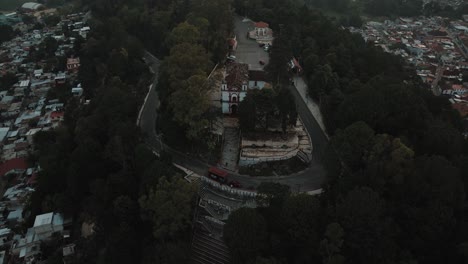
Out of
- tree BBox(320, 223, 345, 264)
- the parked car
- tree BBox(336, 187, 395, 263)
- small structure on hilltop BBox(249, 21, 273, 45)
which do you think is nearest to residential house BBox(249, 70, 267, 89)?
the parked car

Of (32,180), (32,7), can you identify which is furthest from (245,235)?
(32,7)

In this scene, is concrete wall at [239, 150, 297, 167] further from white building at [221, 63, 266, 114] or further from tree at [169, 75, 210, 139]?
white building at [221, 63, 266, 114]

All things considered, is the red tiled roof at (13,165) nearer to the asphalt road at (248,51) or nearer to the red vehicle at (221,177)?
the red vehicle at (221,177)

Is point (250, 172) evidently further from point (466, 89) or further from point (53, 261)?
point (466, 89)

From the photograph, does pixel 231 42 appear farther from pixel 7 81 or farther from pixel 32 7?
pixel 32 7

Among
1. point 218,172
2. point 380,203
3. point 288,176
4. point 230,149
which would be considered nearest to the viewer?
point 380,203

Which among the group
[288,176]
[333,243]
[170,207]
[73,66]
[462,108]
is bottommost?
[462,108]
